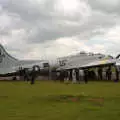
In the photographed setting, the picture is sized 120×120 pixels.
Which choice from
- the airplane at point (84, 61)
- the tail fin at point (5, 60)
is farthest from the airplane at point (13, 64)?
the airplane at point (84, 61)

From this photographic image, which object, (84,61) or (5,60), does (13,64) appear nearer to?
(5,60)

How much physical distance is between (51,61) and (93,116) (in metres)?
47.3

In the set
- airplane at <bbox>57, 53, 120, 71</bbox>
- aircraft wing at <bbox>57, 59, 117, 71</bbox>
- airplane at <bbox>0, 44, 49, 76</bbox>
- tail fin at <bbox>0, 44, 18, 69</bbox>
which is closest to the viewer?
aircraft wing at <bbox>57, 59, 117, 71</bbox>

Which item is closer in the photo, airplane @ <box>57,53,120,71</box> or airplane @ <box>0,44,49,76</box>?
airplane @ <box>57,53,120,71</box>

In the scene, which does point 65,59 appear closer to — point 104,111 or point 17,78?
point 17,78

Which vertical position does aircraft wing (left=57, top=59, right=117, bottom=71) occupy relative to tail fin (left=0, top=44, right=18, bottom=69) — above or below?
below

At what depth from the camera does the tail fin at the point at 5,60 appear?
6086 centimetres

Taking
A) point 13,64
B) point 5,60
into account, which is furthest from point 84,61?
point 5,60

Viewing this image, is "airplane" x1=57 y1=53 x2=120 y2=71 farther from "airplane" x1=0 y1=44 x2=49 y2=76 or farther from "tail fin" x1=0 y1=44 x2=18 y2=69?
"tail fin" x1=0 y1=44 x2=18 y2=69

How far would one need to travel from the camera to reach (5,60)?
61531 millimetres

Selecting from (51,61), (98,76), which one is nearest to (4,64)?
(51,61)

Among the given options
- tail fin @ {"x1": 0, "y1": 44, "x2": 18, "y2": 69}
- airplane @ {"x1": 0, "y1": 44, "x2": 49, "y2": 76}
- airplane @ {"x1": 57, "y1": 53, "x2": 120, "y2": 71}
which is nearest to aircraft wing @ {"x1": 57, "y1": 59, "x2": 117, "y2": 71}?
airplane @ {"x1": 57, "y1": 53, "x2": 120, "y2": 71}

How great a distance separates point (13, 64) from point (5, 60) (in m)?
1.81

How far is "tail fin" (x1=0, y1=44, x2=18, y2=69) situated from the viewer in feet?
200
